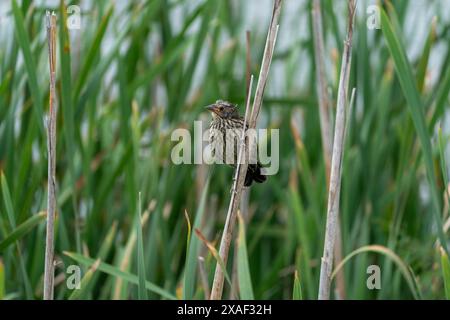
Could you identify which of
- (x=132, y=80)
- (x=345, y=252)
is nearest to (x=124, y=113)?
(x=132, y=80)

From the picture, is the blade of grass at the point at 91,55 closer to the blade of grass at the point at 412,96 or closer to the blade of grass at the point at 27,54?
the blade of grass at the point at 27,54

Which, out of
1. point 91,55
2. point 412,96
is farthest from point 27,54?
point 412,96

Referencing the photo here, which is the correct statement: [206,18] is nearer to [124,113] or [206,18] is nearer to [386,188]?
[124,113]

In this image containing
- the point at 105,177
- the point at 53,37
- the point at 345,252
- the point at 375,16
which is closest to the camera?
the point at 53,37

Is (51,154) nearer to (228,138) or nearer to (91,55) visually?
(228,138)

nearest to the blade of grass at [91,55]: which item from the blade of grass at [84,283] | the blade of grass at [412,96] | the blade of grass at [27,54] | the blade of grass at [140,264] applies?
the blade of grass at [27,54]

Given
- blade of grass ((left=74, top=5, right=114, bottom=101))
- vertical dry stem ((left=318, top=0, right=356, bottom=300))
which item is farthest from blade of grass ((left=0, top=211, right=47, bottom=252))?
vertical dry stem ((left=318, top=0, right=356, bottom=300))
